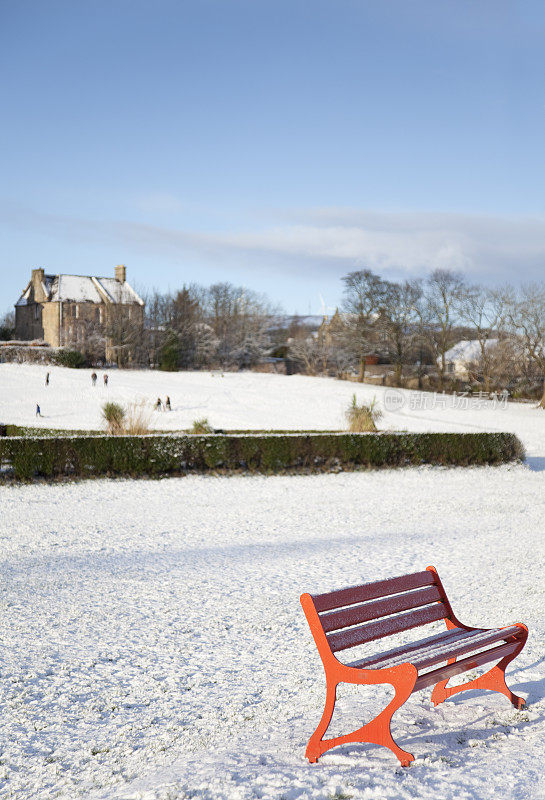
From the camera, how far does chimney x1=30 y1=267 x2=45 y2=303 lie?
78.8 m

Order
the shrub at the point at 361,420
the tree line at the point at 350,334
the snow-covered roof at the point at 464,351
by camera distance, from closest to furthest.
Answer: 1. the shrub at the point at 361,420
2. the tree line at the point at 350,334
3. the snow-covered roof at the point at 464,351

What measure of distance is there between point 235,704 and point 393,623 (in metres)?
1.26

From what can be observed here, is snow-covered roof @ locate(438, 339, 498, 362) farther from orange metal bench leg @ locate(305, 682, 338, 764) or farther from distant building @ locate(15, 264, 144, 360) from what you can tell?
orange metal bench leg @ locate(305, 682, 338, 764)

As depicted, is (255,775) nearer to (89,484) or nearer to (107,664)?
(107,664)

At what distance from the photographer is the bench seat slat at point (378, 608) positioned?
3928 millimetres

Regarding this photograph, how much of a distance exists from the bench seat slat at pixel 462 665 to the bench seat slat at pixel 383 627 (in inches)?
14.2

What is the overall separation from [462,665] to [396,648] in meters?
0.42

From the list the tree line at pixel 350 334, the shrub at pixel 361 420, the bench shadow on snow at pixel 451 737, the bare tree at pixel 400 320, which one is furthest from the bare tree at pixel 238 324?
the bench shadow on snow at pixel 451 737

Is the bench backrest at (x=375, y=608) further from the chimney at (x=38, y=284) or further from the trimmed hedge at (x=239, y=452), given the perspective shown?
the chimney at (x=38, y=284)

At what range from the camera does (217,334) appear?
76.2 meters

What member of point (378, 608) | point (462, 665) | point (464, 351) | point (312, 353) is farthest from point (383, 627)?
point (464, 351)

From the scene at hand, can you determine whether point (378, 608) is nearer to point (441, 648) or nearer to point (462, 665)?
point (441, 648)

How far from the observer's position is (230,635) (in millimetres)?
5988

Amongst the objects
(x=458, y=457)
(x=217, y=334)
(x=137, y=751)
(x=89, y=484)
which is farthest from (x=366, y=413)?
(x=217, y=334)
